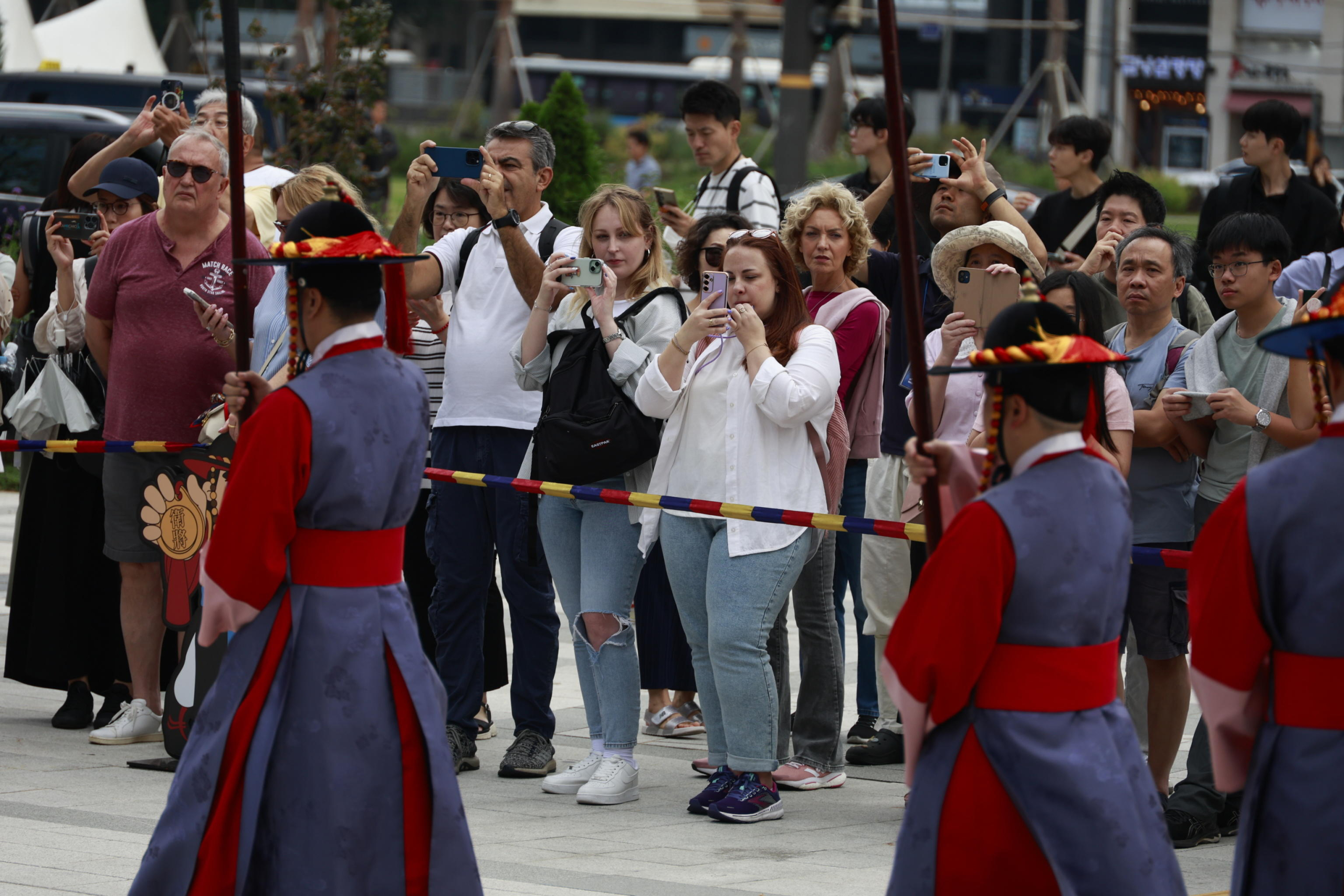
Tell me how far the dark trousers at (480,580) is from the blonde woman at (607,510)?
0.63ft

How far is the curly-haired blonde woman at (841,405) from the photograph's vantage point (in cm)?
639

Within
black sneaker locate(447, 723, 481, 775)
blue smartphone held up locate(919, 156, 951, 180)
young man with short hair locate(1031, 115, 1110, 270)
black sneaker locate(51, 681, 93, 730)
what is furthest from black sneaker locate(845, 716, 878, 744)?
black sneaker locate(51, 681, 93, 730)

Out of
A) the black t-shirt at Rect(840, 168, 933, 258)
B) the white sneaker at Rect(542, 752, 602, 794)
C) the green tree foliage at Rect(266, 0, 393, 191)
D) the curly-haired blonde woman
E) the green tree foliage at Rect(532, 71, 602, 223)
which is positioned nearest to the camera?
the white sneaker at Rect(542, 752, 602, 794)

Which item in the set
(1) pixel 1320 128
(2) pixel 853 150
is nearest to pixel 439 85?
(1) pixel 1320 128

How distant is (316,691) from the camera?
3891 mm

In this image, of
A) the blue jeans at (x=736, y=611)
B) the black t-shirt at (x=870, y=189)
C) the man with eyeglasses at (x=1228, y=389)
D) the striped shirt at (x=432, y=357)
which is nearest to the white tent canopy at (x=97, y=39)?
the black t-shirt at (x=870, y=189)

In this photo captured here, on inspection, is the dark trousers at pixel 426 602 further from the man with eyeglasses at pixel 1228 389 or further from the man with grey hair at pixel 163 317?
the man with eyeglasses at pixel 1228 389

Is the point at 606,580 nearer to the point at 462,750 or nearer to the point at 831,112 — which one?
the point at 462,750

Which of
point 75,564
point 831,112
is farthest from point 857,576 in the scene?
point 831,112

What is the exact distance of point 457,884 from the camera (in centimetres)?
393

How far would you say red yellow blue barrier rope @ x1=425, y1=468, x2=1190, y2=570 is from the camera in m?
5.62

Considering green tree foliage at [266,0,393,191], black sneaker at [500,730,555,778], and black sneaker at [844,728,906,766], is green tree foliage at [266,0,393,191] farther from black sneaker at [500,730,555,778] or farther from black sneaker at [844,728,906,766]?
black sneaker at [844,728,906,766]

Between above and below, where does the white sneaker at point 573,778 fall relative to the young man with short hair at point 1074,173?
below

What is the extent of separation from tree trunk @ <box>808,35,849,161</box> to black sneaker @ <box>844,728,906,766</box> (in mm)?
36664
